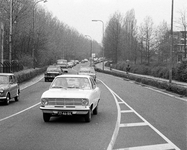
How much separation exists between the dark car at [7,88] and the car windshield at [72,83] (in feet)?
18.4

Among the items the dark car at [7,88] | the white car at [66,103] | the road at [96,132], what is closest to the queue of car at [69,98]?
the white car at [66,103]

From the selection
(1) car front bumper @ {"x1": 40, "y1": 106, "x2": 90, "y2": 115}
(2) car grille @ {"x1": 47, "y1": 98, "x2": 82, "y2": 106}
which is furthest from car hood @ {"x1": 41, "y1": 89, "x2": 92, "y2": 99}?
(1) car front bumper @ {"x1": 40, "y1": 106, "x2": 90, "y2": 115}

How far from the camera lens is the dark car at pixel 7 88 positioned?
18.6m

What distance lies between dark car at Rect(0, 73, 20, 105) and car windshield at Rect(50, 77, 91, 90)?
5.61m

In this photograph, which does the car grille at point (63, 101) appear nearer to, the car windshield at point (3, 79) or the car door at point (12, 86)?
the car door at point (12, 86)

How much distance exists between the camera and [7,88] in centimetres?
1909

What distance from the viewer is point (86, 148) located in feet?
27.8

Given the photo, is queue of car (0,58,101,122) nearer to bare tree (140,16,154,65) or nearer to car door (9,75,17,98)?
Answer: car door (9,75,17,98)

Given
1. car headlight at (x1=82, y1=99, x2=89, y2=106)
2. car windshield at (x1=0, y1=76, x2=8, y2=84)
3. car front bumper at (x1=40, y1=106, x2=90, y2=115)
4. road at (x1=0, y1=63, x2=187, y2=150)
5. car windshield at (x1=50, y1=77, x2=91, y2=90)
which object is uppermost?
car windshield at (x1=50, y1=77, x2=91, y2=90)

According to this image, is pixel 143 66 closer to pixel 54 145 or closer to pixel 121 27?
pixel 121 27

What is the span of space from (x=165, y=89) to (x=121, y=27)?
70273 mm

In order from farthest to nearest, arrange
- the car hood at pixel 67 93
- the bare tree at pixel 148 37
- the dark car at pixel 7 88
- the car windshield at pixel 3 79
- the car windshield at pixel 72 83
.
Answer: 1. the bare tree at pixel 148 37
2. the car windshield at pixel 3 79
3. the dark car at pixel 7 88
4. the car windshield at pixel 72 83
5. the car hood at pixel 67 93

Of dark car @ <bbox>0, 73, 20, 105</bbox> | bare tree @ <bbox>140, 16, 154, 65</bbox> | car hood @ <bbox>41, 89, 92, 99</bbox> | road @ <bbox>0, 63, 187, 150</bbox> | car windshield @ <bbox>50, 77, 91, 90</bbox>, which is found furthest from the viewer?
bare tree @ <bbox>140, 16, 154, 65</bbox>

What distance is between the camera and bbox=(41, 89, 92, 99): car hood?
1225 centimetres
